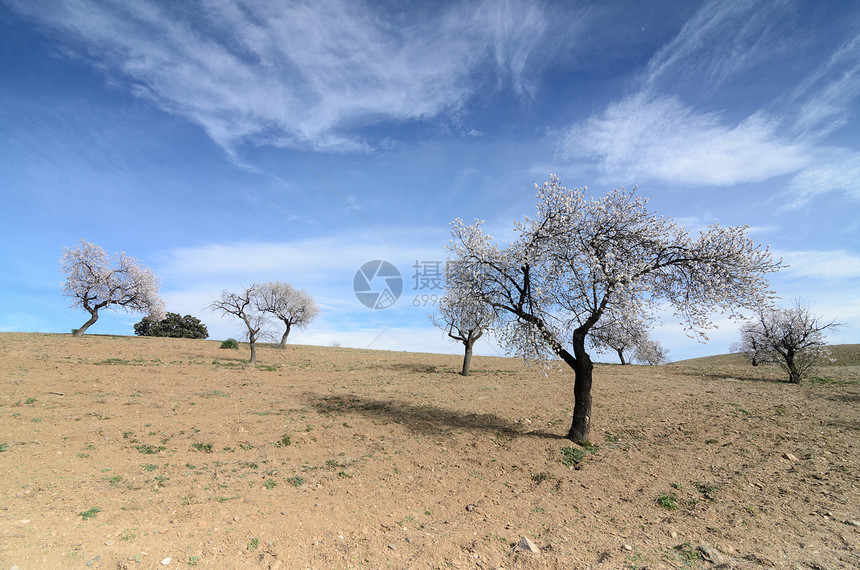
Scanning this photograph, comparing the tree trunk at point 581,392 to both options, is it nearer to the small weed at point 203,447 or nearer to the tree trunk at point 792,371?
the small weed at point 203,447

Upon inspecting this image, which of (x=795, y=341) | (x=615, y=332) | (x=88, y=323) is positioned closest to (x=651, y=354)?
(x=795, y=341)

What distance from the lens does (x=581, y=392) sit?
1369cm

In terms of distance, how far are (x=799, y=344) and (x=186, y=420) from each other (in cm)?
3960

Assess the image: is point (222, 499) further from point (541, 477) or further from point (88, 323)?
point (88, 323)

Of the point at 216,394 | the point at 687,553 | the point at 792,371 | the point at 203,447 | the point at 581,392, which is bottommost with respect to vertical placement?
the point at 687,553

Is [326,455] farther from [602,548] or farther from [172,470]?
[602,548]

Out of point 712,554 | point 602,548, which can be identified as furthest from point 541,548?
point 712,554

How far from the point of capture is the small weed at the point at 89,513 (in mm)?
7276

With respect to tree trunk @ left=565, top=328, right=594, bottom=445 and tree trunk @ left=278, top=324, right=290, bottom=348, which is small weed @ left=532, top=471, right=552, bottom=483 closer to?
tree trunk @ left=565, top=328, right=594, bottom=445

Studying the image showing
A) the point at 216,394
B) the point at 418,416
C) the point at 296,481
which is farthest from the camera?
the point at 216,394

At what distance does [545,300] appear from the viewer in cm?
1401

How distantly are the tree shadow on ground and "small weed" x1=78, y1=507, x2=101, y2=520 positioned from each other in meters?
9.11

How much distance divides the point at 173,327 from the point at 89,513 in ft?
238

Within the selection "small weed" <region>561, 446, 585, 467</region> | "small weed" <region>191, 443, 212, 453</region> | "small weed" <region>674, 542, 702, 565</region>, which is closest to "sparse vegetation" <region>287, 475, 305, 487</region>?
"small weed" <region>191, 443, 212, 453</region>
